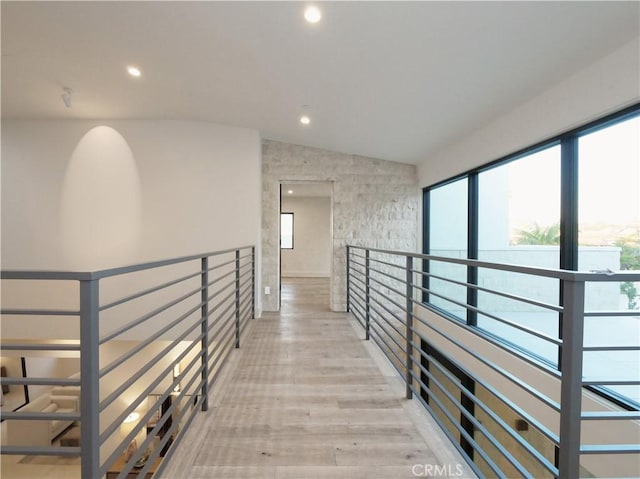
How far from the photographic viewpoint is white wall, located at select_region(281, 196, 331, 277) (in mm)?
8773

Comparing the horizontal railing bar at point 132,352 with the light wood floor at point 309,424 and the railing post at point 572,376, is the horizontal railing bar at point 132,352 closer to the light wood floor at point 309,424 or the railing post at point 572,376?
the light wood floor at point 309,424

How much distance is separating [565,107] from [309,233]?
22.6 ft

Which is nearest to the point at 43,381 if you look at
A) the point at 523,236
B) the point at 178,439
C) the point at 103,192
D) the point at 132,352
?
the point at 132,352

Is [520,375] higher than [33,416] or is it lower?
lower

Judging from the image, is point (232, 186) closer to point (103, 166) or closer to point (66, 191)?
point (103, 166)

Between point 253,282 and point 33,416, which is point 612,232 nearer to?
point 33,416

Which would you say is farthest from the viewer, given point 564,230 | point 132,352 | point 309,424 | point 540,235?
point 540,235

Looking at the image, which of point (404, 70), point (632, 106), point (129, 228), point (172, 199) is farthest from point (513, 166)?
point (129, 228)

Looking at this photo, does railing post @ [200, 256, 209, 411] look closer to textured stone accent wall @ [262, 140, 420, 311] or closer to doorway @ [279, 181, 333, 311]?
textured stone accent wall @ [262, 140, 420, 311]

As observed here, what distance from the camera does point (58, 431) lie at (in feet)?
16.4

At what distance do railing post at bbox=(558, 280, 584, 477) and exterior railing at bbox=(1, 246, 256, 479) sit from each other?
142 centimetres

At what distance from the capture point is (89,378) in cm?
100

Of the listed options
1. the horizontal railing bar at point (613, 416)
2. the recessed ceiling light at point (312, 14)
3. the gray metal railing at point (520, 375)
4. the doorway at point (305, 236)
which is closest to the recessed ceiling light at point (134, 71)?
the recessed ceiling light at point (312, 14)

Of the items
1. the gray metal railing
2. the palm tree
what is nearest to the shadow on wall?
the gray metal railing
